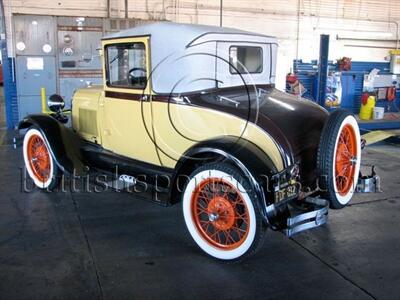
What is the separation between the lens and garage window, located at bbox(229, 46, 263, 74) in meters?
3.62

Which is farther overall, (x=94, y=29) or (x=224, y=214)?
(x=94, y=29)

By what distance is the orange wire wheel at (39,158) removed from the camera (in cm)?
462

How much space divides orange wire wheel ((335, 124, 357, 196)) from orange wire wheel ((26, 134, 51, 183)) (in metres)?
3.03

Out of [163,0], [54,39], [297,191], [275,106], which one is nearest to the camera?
[297,191]

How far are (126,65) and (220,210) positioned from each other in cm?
164

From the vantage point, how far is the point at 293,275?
283cm

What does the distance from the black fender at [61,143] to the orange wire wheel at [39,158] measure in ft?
0.70

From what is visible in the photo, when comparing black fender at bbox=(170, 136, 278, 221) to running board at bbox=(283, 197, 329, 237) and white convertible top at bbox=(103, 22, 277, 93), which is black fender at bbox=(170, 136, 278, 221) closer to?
running board at bbox=(283, 197, 329, 237)

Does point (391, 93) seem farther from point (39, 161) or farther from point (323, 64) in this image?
point (39, 161)

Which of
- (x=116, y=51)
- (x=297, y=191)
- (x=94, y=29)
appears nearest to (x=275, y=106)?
(x=297, y=191)

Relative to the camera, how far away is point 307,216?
296 centimetres

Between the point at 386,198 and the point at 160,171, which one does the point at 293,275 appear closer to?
the point at 160,171

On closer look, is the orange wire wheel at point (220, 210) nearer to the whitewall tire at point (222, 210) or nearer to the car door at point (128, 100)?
the whitewall tire at point (222, 210)

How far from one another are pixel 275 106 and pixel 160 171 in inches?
45.2
